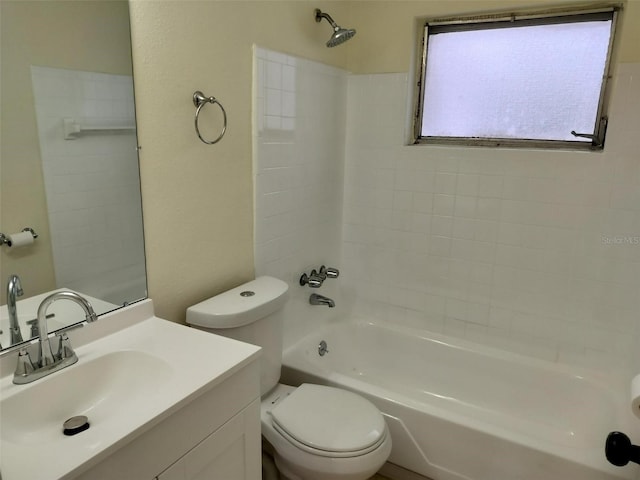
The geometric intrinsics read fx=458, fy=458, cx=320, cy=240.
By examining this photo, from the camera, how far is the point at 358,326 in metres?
2.64

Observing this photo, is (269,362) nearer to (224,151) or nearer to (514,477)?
(224,151)

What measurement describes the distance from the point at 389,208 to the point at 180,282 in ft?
4.18

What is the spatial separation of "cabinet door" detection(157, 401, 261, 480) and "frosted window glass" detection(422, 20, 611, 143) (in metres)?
1.76

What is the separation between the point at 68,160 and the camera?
1285mm

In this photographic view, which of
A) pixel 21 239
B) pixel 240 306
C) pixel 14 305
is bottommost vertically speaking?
pixel 240 306

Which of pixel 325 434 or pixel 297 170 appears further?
pixel 297 170

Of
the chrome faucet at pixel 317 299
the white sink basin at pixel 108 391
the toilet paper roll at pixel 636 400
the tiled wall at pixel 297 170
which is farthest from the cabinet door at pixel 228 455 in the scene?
the chrome faucet at pixel 317 299

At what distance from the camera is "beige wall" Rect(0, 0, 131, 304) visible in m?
1.13

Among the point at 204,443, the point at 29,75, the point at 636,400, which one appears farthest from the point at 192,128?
the point at 636,400

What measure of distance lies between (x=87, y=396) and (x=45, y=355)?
6.1 inches

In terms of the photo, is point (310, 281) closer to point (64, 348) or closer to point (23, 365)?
point (64, 348)

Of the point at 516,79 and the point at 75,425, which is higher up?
the point at 516,79

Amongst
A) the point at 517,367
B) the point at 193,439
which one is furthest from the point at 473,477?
the point at 193,439

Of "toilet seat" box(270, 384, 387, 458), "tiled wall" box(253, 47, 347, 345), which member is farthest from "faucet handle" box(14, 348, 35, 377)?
"tiled wall" box(253, 47, 347, 345)
